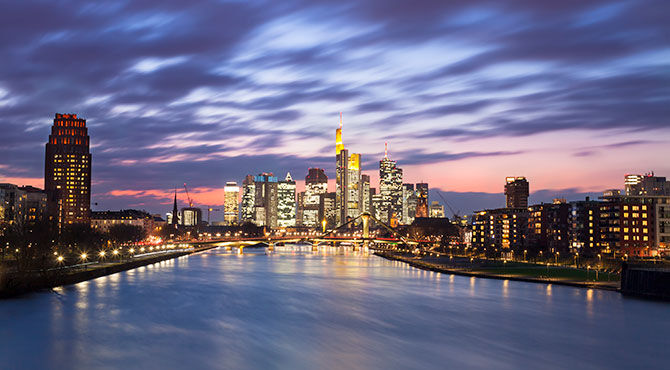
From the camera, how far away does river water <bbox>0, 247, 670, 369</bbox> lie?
37375 mm

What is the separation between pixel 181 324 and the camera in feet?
160

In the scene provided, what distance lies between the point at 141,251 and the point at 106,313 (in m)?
91.9

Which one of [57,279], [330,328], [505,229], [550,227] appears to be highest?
[550,227]

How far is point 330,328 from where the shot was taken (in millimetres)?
48406

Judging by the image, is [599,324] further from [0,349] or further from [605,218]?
[605,218]

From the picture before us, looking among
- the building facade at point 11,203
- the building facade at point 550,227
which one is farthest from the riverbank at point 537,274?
the building facade at point 11,203

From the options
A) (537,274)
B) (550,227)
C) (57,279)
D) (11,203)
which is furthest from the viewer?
(11,203)

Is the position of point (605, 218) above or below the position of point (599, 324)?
above

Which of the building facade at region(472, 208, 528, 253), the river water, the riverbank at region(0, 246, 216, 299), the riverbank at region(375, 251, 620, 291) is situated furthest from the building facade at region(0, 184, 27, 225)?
the building facade at region(472, 208, 528, 253)

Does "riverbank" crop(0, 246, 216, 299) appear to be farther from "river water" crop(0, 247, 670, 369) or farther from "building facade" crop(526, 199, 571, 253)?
"building facade" crop(526, 199, 571, 253)

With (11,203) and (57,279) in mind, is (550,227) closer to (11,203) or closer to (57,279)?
→ (57,279)

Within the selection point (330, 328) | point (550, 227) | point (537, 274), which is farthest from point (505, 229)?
point (330, 328)

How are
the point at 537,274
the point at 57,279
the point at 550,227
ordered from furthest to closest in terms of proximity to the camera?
1. the point at 550,227
2. the point at 537,274
3. the point at 57,279

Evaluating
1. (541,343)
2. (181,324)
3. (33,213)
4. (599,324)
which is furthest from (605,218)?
(33,213)
